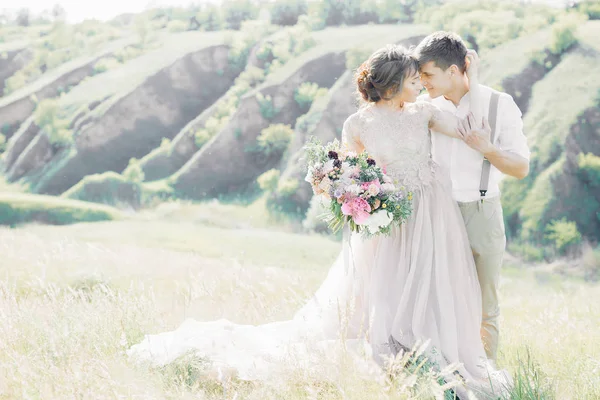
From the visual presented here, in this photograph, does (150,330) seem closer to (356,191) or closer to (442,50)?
(356,191)

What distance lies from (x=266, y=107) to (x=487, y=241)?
961 inches

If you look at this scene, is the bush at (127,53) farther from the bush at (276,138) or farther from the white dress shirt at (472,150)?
the white dress shirt at (472,150)

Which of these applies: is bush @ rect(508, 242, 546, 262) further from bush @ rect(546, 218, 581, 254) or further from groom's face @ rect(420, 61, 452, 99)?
groom's face @ rect(420, 61, 452, 99)

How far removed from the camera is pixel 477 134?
5.41m

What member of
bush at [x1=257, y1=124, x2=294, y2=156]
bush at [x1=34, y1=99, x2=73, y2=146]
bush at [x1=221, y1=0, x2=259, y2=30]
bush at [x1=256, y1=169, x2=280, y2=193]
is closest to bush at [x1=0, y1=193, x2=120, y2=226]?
bush at [x1=34, y1=99, x2=73, y2=146]

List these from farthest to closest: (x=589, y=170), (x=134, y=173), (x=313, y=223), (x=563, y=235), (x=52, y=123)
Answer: (x=52, y=123) → (x=134, y=173) → (x=313, y=223) → (x=589, y=170) → (x=563, y=235)

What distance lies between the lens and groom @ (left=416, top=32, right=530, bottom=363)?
18.4 ft

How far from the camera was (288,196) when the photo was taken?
2530cm

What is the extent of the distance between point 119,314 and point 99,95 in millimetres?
28120

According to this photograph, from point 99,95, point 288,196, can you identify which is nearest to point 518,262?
point 288,196

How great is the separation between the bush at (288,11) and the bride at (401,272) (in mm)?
28986

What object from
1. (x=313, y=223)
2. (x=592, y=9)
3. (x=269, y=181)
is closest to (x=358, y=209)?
(x=313, y=223)

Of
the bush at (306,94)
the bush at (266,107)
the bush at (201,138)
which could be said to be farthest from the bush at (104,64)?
the bush at (306,94)

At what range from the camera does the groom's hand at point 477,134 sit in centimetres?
542
